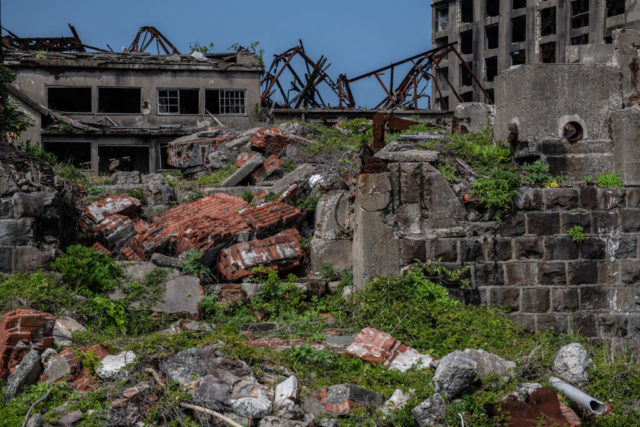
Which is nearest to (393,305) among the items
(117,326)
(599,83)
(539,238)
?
(539,238)

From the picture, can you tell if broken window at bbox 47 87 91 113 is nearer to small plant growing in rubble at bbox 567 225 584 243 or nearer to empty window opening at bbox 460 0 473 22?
small plant growing in rubble at bbox 567 225 584 243

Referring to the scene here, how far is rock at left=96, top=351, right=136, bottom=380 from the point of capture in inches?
225

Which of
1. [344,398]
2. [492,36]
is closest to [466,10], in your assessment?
[492,36]

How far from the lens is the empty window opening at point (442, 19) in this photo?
43750mm

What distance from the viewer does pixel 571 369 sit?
6.18 metres

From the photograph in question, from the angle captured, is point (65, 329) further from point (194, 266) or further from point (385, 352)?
point (385, 352)

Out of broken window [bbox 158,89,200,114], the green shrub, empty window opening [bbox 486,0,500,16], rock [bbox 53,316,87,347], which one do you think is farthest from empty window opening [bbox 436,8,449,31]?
rock [bbox 53,316,87,347]

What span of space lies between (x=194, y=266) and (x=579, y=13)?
34483mm

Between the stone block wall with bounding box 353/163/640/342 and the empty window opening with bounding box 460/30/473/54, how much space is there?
36.5 m

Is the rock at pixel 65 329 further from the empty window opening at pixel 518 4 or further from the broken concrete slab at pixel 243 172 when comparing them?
the empty window opening at pixel 518 4

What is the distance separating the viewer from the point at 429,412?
18.0ft

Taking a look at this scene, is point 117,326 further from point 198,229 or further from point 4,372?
point 198,229

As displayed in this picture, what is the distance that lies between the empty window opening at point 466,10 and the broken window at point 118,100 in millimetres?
25197

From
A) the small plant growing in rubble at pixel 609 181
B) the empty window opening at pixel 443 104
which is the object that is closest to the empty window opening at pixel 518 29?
the empty window opening at pixel 443 104
